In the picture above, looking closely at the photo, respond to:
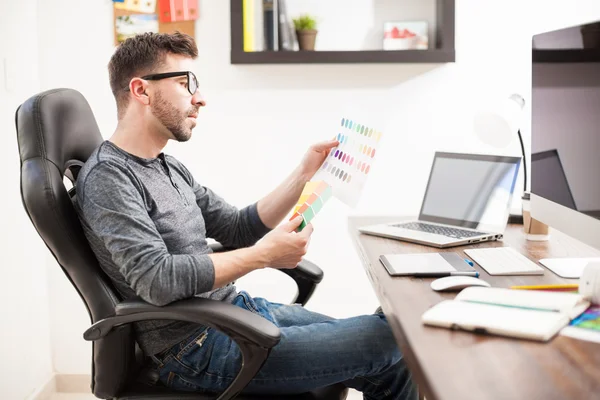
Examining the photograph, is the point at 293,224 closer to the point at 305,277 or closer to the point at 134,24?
the point at 305,277

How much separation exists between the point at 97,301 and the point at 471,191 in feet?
3.77

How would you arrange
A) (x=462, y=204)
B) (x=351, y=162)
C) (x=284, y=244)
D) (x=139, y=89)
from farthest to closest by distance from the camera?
1. (x=462, y=204)
2. (x=351, y=162)
3. (x=139, y=89)
4. (x=284, y=244)

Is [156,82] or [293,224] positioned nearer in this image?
[293,224]

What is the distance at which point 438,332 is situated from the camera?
3.86 ft

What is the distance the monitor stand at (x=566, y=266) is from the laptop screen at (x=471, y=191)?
327 mm

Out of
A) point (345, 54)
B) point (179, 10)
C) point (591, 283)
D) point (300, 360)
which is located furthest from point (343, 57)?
point (591, 283)

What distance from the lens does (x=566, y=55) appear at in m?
1.58

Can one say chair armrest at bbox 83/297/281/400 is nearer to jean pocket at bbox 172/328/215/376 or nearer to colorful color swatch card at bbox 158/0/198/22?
jean pocket at bbox 172/328/215/376

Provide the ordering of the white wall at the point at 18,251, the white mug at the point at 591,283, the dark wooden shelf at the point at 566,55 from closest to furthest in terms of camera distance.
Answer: the white mug at the point at 591,283, the dark wooden shelf at the point at 566,55, the white wall at the point at 18,251

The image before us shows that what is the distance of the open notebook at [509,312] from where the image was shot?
1.14 metres

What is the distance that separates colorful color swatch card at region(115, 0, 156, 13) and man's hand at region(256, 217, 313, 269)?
1.44 meters

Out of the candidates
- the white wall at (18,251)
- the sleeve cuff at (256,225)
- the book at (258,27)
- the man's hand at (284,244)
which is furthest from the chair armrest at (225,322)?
the book at (258,27)

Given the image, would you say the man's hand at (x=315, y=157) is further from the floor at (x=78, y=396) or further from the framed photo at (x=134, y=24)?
the floor at (x=78, y=396)

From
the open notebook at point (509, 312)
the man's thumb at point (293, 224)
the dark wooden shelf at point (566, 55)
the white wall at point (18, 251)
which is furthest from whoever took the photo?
the white wall at point (18, 251)
